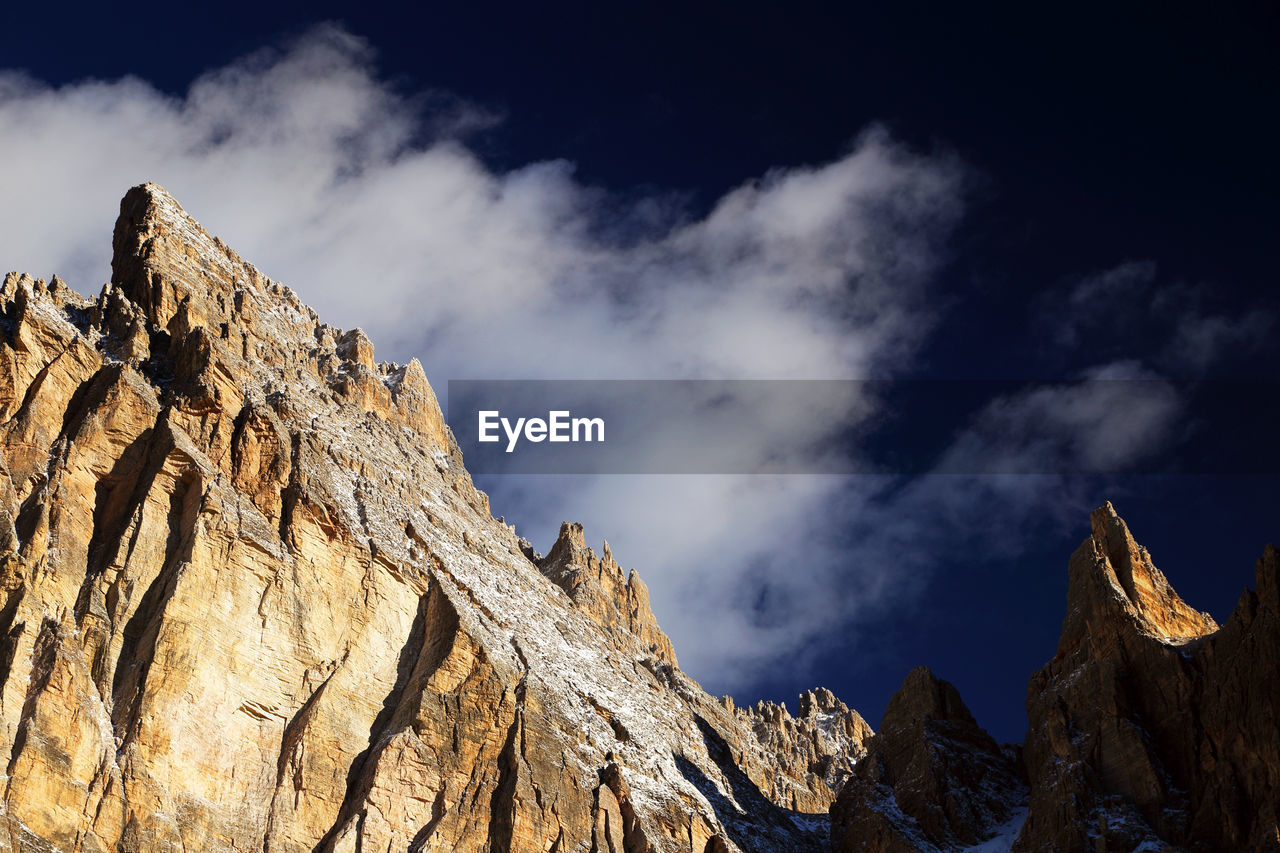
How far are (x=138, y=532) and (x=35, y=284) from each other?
2470 centimetres

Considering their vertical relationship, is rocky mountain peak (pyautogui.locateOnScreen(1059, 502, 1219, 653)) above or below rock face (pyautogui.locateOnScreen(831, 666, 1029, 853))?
above

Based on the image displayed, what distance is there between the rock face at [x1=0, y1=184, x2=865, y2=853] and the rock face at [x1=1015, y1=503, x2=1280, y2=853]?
25.3m

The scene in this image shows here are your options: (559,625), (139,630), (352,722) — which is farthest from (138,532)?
(559,625)

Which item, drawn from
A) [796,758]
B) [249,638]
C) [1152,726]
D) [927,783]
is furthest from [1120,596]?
[249,638]

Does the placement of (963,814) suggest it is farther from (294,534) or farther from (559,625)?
(294,534)

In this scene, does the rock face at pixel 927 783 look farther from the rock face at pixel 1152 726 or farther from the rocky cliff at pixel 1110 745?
the rock face at pixel 1152 726

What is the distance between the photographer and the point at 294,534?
3797 inches

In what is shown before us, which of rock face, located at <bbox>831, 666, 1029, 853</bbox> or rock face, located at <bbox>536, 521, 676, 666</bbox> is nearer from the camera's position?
rock face, located at <bbox>831, 666, 1029, 853</bbox>

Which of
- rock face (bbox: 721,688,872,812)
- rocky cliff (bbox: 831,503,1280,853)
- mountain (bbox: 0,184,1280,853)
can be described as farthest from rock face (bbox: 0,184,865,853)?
rock face (bbox: 721,688,872,812)

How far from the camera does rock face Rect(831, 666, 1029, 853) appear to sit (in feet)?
382

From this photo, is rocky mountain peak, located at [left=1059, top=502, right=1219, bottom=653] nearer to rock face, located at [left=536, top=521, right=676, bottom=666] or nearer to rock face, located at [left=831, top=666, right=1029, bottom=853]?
rock face, located at [left=831, top=666, right=1029, bottom=853]

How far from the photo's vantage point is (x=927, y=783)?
12112 centimetres

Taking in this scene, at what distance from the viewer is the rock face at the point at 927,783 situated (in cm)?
11638

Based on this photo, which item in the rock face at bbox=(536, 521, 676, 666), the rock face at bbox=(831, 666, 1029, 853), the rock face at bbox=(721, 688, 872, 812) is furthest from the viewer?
the rock face at bbox=(536, 521, 676, 666)
